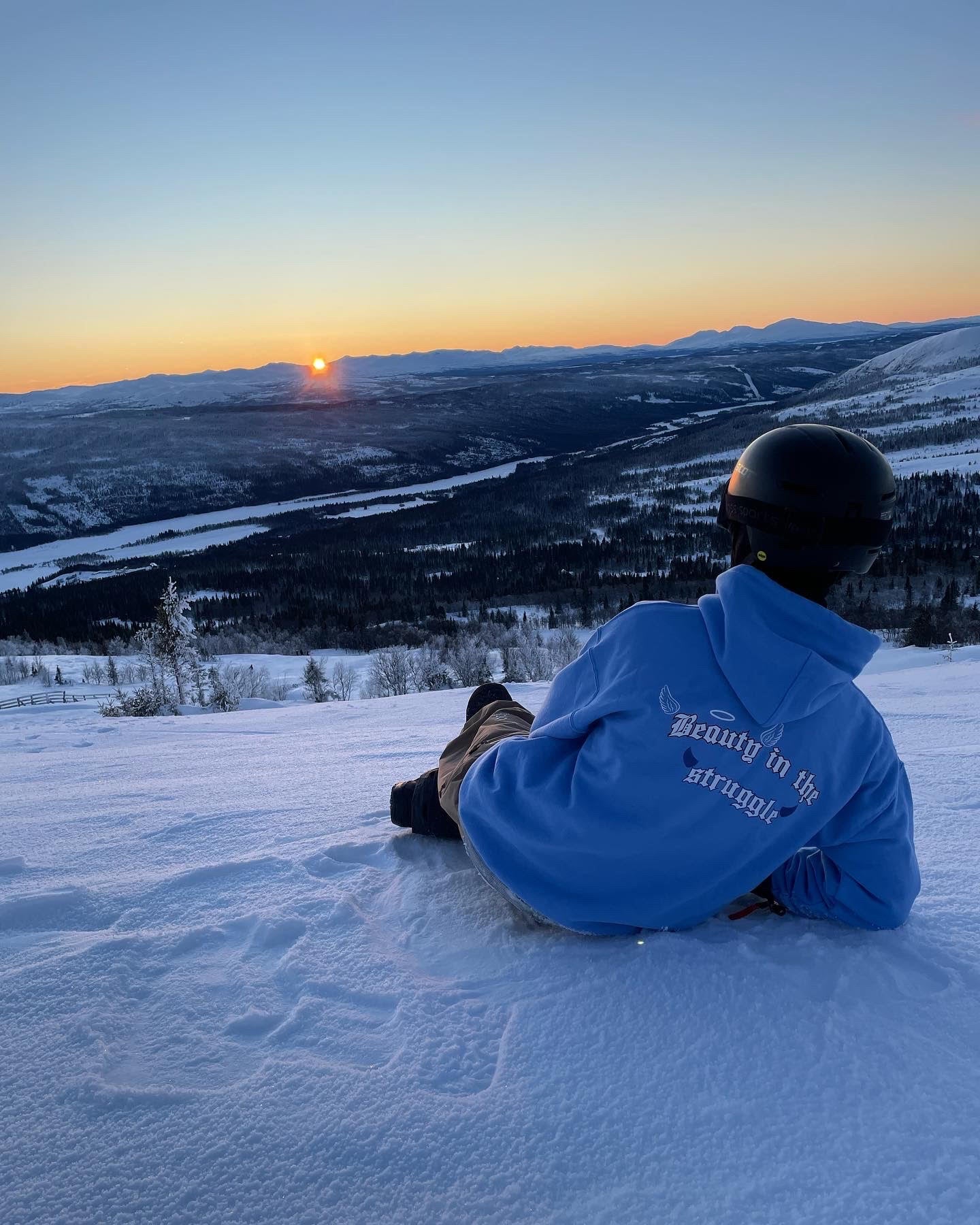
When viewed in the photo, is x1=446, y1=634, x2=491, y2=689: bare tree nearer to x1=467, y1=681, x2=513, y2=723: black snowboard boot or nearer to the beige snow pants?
x1=467, y1=681, x2=513, y2=723: black snowboard boot

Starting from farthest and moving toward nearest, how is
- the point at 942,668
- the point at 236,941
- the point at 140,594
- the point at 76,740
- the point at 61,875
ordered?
the point at 140,594 → the point at 942,668 → the point at 76,740 → the point at 61,875 → the point at 236,941

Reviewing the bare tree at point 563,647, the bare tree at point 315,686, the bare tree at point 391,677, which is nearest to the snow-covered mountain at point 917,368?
the bare tree at point 563,647

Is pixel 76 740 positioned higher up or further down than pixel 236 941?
further down

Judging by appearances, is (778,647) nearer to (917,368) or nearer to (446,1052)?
(446,1052)

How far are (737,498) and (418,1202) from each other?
167cm

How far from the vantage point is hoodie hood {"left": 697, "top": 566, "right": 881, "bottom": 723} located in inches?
67.0

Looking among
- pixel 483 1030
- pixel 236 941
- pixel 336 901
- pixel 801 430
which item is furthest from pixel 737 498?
pixel 236 941

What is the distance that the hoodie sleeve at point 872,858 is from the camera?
6.09 feet

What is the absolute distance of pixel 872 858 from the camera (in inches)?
74.4

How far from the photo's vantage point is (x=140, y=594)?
57.2 m

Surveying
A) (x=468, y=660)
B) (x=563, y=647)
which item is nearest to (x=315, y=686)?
(x=468, y=660)

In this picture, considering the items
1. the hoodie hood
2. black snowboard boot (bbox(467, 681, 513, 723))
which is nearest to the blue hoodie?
the hoodie hood

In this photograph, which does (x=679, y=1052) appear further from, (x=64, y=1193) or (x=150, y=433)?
(x=150, y=433)

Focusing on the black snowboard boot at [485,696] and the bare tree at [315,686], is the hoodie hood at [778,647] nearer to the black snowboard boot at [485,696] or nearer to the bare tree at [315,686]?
the black snowboard boot at [485,696]
